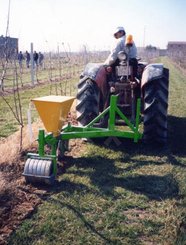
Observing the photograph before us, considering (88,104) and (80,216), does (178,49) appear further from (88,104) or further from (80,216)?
(80,216)

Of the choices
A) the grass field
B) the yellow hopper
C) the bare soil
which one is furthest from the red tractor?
the yellow hopper

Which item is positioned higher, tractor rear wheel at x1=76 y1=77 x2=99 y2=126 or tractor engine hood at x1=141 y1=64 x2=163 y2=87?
tractor engine hood at x1=141 y1=64 x2=163 y2=87

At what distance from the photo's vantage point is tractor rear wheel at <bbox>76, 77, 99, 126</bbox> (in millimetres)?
5820

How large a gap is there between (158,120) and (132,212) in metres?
2.35

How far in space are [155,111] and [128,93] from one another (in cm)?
81

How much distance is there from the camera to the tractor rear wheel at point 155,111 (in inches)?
226

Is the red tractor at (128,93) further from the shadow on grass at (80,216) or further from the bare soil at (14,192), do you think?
the shadow on grass at (80,216)

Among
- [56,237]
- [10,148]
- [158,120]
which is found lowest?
[56,237]

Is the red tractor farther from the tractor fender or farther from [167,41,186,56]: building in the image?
[167,41,186,56]: building

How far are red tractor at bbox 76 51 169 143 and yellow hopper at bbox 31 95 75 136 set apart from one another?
1061mm

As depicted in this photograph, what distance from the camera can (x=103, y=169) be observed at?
4.91 metres

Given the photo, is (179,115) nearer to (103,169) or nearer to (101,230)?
(103,169)

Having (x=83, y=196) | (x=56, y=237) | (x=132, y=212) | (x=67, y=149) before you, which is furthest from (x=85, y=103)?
→ (x=56, y=237)

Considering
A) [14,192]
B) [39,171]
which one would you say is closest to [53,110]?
[39,171]
